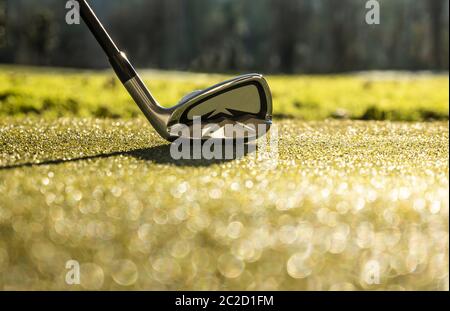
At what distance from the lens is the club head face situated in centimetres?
497

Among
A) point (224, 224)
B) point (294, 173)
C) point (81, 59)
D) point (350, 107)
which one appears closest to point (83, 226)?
point (224, 224)

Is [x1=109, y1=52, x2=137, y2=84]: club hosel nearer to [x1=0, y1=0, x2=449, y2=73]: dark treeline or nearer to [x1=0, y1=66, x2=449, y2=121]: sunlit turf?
[x1=0, y1=66, x2=449, y2=121]: sunlit turf

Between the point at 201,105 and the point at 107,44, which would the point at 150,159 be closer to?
the point at 201,105

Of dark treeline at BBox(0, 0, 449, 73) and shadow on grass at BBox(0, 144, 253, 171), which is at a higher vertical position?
dark treeline at BBox(0, 0, 449, 73)

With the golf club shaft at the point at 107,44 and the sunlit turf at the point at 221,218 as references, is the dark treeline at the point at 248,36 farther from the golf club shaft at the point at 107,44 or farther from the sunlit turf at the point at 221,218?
the sunlit turf at the point at 221,218

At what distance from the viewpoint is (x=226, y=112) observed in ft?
16.8

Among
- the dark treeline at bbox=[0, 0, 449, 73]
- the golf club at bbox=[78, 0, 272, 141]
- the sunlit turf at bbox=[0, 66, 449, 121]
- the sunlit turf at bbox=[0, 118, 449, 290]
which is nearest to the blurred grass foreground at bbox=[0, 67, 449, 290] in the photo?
the sunlit turf at bbox=[0, 118, 449, 290]

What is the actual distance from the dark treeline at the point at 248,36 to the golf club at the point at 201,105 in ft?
84.8

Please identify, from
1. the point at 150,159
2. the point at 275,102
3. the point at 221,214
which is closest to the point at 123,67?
the point at 150,159

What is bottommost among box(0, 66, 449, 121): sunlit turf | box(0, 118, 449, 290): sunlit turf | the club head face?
box(0, 118, 449, 290): sunlit turf

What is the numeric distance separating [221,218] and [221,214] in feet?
0.23

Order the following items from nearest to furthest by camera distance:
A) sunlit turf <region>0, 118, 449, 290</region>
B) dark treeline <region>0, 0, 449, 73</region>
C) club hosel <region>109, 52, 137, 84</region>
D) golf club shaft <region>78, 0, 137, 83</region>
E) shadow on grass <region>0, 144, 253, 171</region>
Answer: sunlit turf <region>0, 118, 449, 290</region>, shadow on grass <region>0, 144, 253, 171</region>, golf club shaft <region>78, 0, 137, 83</region>, club hosel <region>109, 52, 137, 84</region>, dark treeline <region>0, 0, 449, 73</region>

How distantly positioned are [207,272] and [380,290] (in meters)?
0.72

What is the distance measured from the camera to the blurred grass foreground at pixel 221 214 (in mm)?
2480
